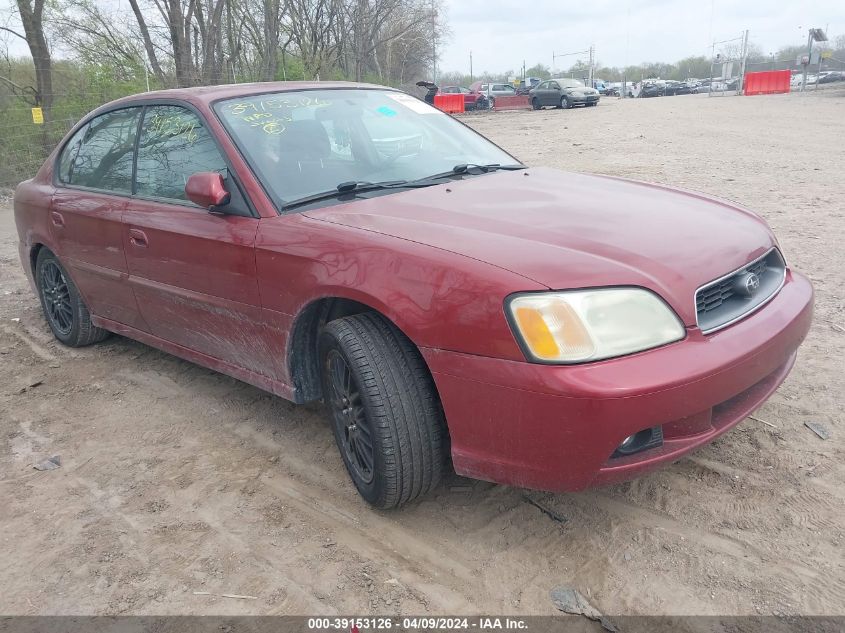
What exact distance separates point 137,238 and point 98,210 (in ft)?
1.58

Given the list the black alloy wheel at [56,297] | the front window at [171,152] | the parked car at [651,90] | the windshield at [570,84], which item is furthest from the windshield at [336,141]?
the parked car at [651,90]

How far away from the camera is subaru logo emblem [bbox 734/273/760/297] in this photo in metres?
2.45

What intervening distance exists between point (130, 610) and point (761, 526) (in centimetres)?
216

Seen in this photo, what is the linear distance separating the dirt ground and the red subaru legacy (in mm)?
294

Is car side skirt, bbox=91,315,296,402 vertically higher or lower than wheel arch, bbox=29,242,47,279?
lower

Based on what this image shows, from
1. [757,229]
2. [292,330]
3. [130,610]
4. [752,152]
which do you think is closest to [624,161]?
[752,152]

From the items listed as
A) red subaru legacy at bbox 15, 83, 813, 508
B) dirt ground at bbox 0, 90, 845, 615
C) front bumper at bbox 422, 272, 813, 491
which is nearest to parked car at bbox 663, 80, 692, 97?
dirt ground at bbox 0, 90, 845, 615

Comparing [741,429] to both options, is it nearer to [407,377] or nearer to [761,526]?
[761,526]

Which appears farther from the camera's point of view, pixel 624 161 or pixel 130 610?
pixel 624 161

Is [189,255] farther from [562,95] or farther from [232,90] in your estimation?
[562,95]

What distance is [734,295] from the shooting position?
2469 mm

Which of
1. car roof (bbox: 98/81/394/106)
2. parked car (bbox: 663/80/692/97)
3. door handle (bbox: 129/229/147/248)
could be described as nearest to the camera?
car roof (bbox: 98/81/394/106)

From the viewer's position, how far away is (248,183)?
9.61 ft

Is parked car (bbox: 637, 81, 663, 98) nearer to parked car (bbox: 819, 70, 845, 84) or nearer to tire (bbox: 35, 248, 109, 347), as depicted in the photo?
parked car (bbox: 819, 70, 845, 84)
